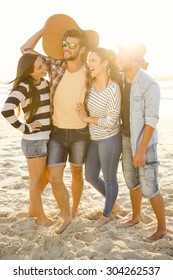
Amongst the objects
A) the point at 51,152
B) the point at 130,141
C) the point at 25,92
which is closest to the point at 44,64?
the point at 25,92

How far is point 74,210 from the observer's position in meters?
4.69

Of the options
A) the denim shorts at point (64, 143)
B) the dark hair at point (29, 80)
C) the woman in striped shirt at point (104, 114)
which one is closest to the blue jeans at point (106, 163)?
the woman in striped shirt at point (104, 114)

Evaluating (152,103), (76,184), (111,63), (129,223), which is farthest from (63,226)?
(111,63)

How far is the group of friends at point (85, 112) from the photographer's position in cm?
381

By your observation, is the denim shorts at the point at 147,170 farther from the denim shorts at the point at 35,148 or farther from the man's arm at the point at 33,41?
the man's arm at the point at 33,41

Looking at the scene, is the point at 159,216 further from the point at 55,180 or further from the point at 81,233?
the point at 55,180

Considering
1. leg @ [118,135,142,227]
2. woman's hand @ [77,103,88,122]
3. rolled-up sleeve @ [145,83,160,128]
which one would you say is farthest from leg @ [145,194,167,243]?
woman's hand @ [77,103,88,122]

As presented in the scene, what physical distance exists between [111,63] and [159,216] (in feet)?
5.27

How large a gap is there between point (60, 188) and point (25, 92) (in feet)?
3.50

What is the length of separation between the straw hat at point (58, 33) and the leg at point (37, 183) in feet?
3.71

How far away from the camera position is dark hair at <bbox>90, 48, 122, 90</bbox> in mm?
3938

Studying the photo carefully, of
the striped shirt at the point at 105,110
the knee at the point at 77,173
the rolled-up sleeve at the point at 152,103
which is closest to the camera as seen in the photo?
the rolled-up sleeve at the point at 152,103

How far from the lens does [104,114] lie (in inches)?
158

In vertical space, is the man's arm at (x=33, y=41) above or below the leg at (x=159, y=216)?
above
